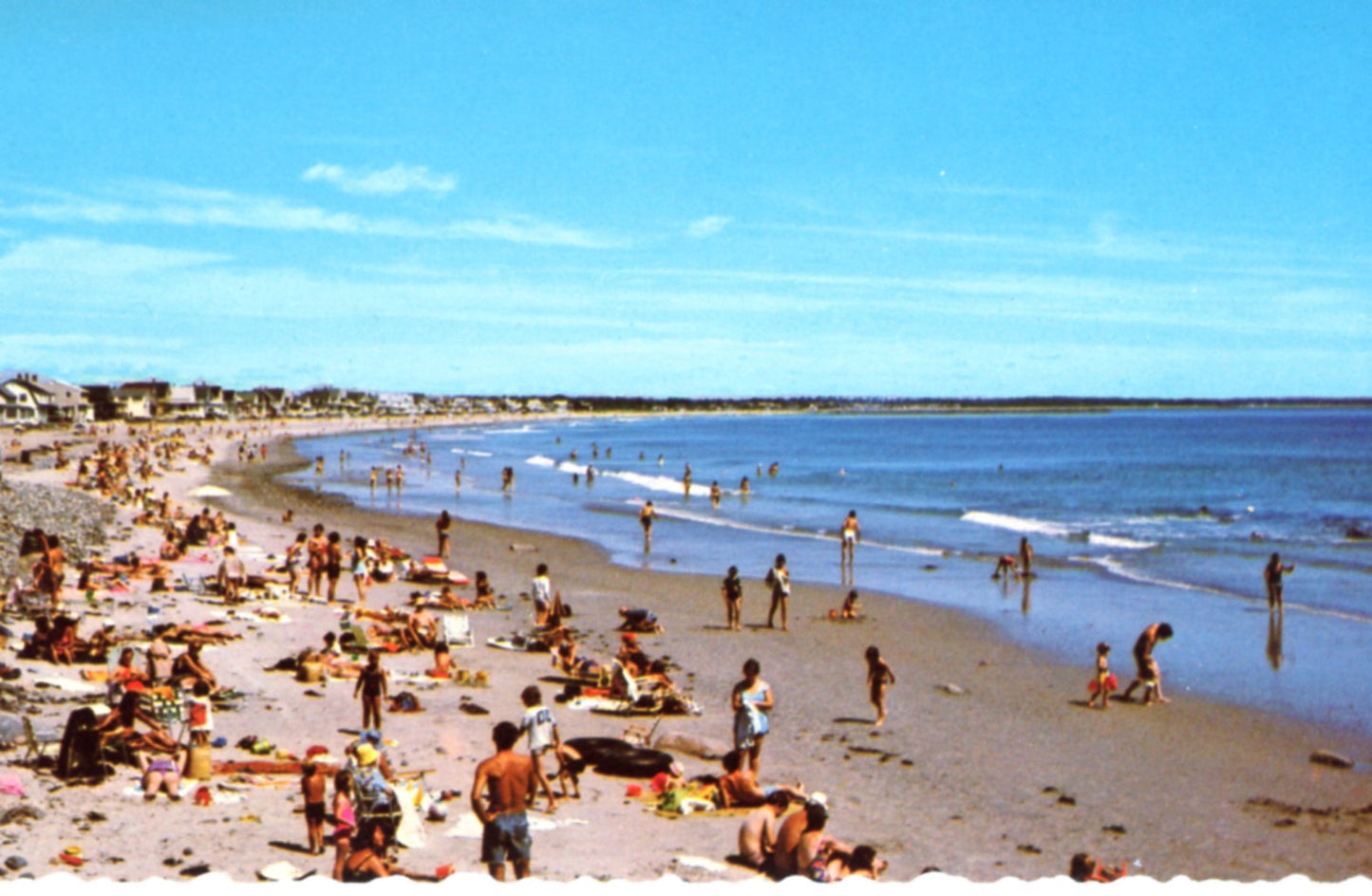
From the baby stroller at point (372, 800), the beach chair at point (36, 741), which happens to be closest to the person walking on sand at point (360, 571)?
the beach chair at point (36, 741)

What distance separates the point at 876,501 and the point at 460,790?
47.1m

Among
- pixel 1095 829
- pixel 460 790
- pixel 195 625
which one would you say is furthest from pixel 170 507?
pixel 1095 829

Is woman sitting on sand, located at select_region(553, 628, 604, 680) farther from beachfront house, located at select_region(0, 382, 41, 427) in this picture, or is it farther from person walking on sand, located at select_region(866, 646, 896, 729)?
beachfront house, located at select_region(0, 382, 41, 427)

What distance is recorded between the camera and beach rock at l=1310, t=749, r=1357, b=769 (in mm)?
13984

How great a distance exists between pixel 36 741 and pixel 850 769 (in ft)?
27.8

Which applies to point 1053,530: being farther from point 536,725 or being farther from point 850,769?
point 536,725

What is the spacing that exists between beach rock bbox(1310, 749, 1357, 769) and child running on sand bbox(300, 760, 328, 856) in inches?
450

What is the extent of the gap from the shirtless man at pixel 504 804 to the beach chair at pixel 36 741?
18.1 feet

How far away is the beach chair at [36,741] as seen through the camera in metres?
11.2

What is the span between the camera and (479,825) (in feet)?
34.1

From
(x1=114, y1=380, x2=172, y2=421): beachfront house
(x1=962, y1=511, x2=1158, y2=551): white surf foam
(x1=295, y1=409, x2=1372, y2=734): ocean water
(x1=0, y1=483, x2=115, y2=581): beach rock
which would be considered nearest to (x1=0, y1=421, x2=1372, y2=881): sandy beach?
(x1=295, y1=409, x2=1372, y2=734): ocean water

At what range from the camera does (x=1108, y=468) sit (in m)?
87.5

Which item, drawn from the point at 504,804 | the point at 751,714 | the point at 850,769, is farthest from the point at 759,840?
the point at 850,769

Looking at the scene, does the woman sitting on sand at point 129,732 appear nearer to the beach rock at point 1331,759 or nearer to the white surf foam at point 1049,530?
the beach rock at point 1331,759
